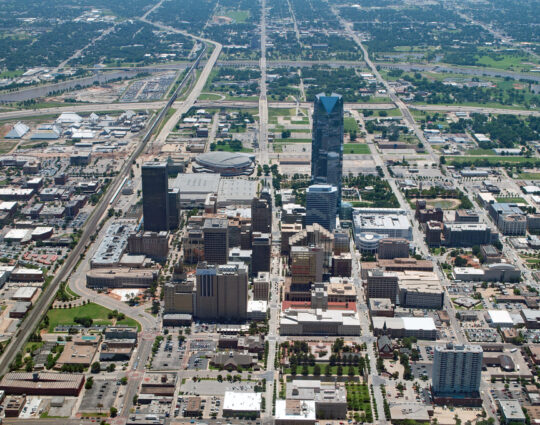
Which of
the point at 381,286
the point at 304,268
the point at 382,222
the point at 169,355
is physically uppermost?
the point at 304,268

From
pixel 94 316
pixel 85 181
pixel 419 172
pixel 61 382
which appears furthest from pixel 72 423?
pixel 419 172

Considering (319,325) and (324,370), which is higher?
(319,325)

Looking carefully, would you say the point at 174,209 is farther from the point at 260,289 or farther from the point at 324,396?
the point at 324,396

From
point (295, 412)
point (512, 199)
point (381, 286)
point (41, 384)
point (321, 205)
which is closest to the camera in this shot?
point (295, 412)

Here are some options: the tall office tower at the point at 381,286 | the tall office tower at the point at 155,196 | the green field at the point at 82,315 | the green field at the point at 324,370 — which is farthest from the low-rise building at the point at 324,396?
the tall office tower at the point at 155,196

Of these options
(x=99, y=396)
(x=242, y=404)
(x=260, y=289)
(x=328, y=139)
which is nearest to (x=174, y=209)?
(x=328, y=139)

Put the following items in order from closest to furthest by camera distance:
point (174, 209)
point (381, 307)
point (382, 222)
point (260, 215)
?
point (381, 307) → point (260, 215) → point (382, 222) → point (174, 209)

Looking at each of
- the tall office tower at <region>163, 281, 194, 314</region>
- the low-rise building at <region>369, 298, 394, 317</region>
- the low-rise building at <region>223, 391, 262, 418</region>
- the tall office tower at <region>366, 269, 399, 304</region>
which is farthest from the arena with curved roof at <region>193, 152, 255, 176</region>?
the low-rise building at <region>223, 391, 262, 418</region>
